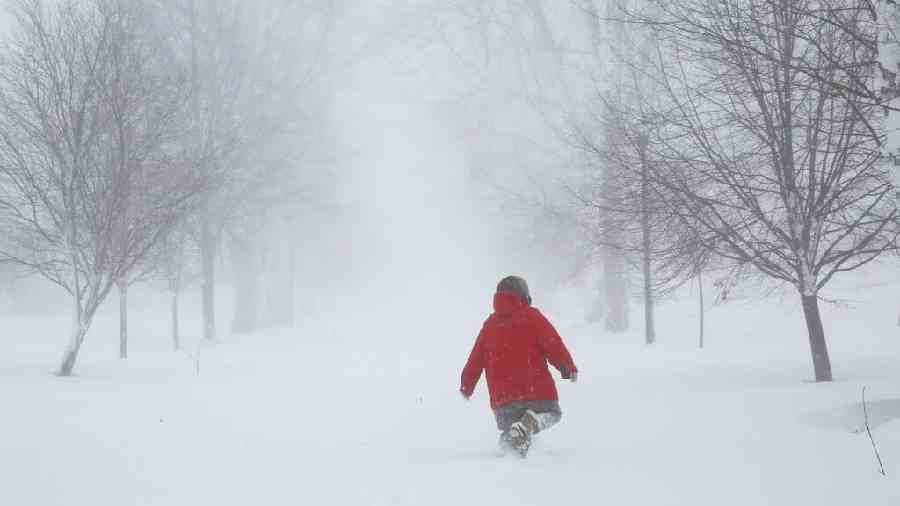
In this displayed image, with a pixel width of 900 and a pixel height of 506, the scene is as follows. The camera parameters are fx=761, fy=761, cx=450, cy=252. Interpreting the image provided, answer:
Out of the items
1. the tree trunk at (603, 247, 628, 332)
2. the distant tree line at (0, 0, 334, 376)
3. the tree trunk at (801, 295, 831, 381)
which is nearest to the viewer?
the tree trunk at (801, 295, 831, 381)

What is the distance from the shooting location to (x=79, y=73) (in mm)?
12258

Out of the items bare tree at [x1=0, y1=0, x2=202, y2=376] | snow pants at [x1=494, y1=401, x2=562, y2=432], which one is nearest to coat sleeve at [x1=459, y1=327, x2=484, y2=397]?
snow pants at [x1=494, y1=401, x2=562, y2=432]

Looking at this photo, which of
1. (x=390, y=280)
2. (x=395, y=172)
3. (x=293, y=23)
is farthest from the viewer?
(x=395, y=172)

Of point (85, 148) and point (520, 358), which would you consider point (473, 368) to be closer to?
point (520, 358)

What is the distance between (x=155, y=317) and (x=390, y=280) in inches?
1196

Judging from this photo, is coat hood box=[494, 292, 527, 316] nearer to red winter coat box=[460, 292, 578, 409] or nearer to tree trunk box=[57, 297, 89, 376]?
red winter coat box=[460, 292, 578, 409]

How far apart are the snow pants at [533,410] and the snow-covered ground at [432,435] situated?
0.96 ft

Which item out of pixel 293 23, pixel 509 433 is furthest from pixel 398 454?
pixel 293 23

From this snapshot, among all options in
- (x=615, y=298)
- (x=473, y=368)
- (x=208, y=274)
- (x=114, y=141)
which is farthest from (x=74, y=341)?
(x=615, y=298)

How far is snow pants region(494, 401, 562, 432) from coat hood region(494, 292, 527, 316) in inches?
29.8

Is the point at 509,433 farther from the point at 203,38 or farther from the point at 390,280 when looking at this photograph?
the point at 390,280

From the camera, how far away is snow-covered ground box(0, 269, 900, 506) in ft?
16.8

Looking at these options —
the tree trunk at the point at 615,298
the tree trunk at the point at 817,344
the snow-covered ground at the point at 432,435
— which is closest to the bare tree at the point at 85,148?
the snow-covered ground at the point at 432,435

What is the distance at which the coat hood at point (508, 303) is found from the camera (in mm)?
6246
